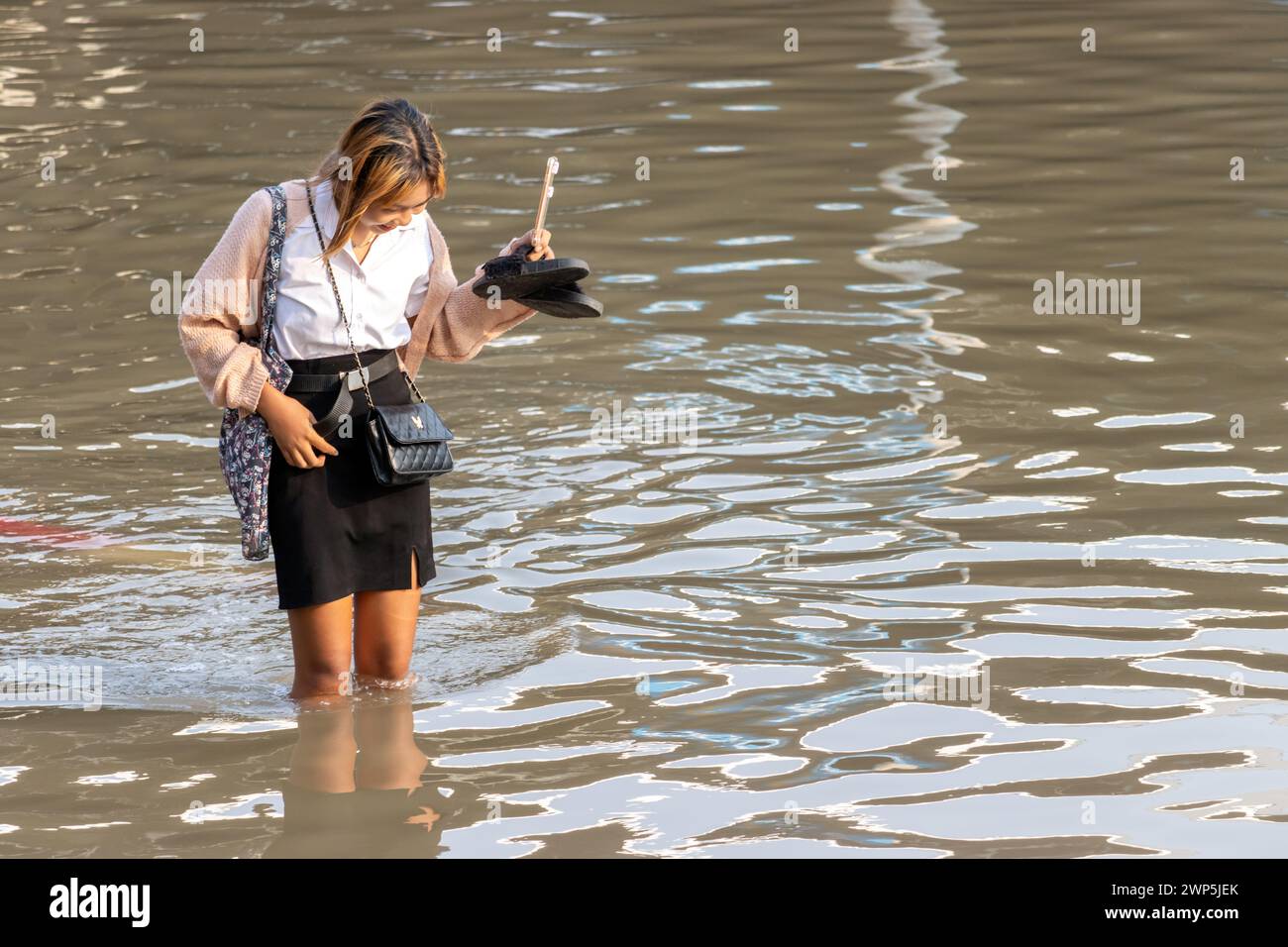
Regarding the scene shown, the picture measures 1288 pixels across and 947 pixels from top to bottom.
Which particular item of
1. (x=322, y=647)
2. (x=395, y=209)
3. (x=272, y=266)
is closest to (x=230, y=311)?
(x=272, y=266)

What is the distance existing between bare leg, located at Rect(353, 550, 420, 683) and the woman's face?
0.87 m

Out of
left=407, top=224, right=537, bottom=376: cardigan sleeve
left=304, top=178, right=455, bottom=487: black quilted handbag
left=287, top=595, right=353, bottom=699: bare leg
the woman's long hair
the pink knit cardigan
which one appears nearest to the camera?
the woman's long hair

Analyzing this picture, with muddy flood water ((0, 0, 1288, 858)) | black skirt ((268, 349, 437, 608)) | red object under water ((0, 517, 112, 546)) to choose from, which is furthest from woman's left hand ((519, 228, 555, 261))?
red object under water ((0, 517, 112, 546))

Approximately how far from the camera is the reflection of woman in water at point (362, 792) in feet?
15.8

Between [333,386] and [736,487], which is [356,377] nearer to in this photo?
[333,386]

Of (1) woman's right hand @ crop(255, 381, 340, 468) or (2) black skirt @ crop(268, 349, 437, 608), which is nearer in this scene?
(1) woman's right hand @ crop(255, 381, 340, 468)

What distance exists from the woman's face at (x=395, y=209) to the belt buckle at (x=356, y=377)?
37 cm

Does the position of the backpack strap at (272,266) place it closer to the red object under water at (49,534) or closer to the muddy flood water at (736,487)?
the muddy flood water at (736,487)

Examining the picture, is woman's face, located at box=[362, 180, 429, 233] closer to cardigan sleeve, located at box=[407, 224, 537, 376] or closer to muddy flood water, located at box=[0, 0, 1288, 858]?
cardigan sleeve, located at box=[407, 224, 537, 376]

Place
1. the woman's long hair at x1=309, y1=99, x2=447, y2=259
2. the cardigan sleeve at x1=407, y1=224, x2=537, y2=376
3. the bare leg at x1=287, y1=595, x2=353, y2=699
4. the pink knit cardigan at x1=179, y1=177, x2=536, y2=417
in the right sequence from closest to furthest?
the woman's long hair at x1=309, y1=99, x2=447, y2=259, the pink knit cardigan at x1=179, y1=177, x2=536, y2=417, the bare leg at x1=287, y1=595, x2=353, y2=699, the cardigan sleeve at x1=407, y1=224, x2=537, y2=376

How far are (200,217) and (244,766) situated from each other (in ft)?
24.1

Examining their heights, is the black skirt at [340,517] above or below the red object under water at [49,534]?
above

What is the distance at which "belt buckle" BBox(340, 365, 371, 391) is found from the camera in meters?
5.08

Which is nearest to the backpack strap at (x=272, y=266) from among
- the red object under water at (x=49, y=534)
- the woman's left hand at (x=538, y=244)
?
the woman's left hand at (x=538, y=244)
